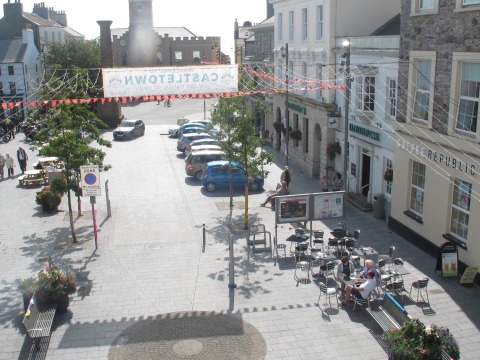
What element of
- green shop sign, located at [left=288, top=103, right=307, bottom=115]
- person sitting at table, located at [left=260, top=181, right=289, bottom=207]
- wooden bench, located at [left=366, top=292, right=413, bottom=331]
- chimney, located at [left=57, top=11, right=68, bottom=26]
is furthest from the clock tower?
wooden bench, located at [left=366, top=292, right=413, bottom=331]

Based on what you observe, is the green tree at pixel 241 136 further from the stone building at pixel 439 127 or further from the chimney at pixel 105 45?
the chimney at pixel 105 45

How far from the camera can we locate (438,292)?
14453 millimetres

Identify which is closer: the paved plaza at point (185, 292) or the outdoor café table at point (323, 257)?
the paved plaza at point (185, 292)

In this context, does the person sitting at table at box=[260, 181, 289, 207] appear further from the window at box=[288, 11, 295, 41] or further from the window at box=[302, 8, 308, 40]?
the window at box=[288, 11, 295, 41]

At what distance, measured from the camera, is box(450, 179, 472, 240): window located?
50.5 ft

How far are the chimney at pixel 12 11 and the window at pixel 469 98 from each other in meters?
58.3

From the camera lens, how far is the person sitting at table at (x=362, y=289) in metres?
13.4

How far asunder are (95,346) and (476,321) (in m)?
8.89

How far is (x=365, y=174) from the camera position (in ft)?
78.9

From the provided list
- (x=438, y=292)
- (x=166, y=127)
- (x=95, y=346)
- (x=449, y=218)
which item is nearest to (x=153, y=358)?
(x=95, y=346)

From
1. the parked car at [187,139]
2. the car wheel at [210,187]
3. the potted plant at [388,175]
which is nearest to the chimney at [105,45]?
the parked car at [187,139]

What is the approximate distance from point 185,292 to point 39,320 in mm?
3890

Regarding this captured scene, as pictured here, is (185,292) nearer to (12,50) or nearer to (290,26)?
(290,26)

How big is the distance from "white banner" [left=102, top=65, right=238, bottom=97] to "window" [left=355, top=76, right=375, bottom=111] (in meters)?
6.39
